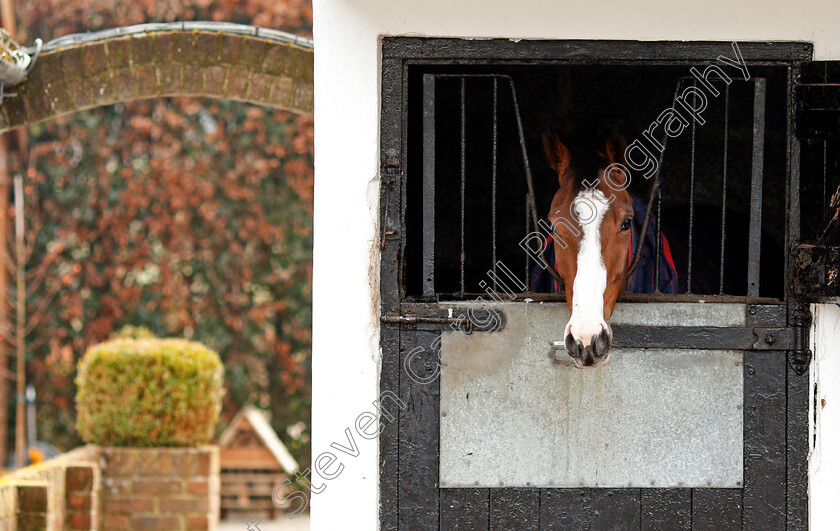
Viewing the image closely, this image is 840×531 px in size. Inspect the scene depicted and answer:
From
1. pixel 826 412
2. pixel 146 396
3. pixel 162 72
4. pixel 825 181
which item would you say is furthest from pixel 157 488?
pixel 825 181

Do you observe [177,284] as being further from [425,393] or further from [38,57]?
[425,393]

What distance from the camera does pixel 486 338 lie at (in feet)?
11.0

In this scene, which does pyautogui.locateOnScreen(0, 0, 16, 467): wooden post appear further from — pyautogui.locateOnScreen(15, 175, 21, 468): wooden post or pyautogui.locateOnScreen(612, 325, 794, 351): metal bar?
pyautogui.locateOnScreen(612, 325, 794, 351): metal bar

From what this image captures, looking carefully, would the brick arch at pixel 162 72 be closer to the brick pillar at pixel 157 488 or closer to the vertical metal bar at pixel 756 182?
the brick pillar at pixel 157 488

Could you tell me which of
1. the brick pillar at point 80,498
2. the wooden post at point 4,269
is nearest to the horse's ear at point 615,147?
the brick pillar at point 80,498

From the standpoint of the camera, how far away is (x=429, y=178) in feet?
11.2

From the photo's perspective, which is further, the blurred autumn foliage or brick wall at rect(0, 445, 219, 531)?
the blurred autumn foliage

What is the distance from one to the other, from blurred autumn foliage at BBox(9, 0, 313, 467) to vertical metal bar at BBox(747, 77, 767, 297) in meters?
6.39

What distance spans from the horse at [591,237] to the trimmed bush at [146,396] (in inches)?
156

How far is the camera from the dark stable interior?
196 inches

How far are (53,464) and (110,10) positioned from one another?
534 cm

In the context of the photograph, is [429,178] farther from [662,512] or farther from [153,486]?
[153,486]

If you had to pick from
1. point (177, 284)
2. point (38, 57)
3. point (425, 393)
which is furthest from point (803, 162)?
point (177, 284)

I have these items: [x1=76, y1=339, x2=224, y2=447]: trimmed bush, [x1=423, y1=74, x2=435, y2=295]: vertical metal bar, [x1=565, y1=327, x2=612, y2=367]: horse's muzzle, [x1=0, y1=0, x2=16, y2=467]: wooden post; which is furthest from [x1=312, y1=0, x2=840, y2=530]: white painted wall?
[x1=0, y1=0, x2=16, y2=467]: wooden post
